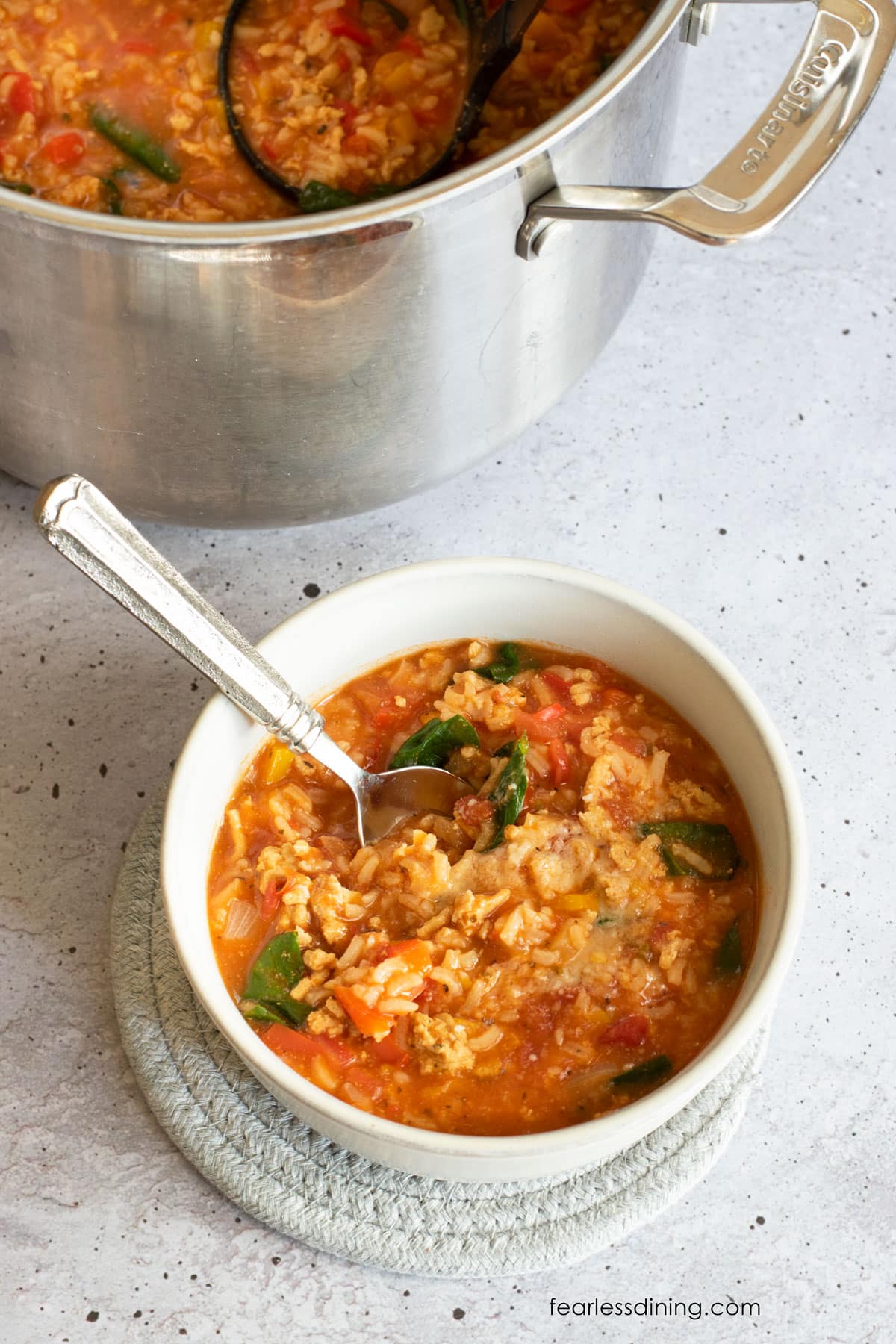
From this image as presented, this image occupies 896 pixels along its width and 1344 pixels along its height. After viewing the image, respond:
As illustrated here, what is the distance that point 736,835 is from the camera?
2561 millimetres

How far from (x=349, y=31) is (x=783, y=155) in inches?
44.0

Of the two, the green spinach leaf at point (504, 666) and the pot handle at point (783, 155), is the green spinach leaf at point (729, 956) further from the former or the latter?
the pot handle at point (783, 155)

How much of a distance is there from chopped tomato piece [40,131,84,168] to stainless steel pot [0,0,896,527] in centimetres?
56

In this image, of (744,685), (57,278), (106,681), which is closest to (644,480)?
(744,685)

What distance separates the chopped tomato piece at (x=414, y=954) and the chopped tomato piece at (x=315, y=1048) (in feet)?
0.51

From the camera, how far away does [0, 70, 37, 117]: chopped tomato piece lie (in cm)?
299

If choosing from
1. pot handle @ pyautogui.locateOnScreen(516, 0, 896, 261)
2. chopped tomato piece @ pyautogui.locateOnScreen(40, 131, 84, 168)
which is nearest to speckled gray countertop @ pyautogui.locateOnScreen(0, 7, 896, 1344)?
chopped tomato piece @ pyautogui.locateOnScreen(40, 131, 84, 168)

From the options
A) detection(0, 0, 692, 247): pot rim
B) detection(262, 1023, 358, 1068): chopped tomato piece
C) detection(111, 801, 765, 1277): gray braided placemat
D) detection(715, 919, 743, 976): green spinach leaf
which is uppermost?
detection(0, 0, 692, 247): pot rim

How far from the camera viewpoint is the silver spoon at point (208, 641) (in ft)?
7.08

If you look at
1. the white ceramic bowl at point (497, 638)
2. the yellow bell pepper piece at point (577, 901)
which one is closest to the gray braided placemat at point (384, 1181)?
the white ceramic bowl at point (497, 638)

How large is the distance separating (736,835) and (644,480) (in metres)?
1.05

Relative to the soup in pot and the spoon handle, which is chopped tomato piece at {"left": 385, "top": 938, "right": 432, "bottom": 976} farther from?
the soup in pot

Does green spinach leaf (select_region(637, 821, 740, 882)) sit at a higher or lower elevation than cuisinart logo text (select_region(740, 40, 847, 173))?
lower

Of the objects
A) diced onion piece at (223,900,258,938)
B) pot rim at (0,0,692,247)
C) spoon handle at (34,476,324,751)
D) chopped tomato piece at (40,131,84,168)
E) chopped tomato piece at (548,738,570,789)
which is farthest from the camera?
chopped tomato piece at (40,131,84,168)
